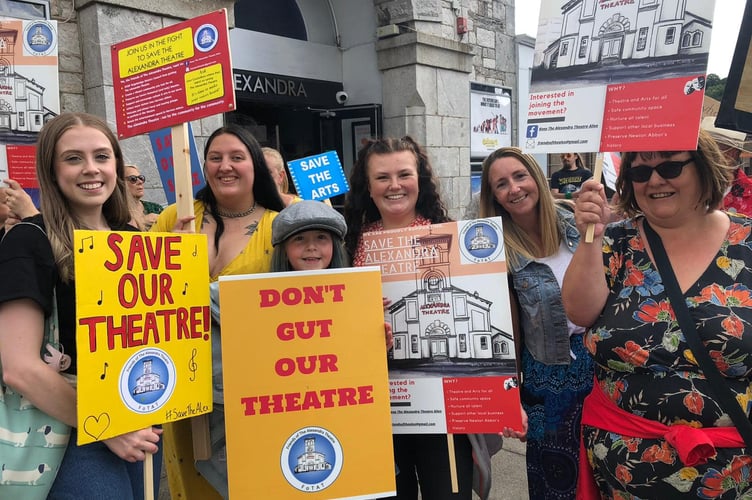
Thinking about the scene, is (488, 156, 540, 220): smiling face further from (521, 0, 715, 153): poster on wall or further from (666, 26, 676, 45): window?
(666, 26, 676, 45): window

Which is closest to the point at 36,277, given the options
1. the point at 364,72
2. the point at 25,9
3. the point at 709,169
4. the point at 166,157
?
the point at 709,169

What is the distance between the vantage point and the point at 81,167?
184 centimetres

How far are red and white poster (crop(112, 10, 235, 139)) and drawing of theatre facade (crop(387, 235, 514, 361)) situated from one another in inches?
40.4

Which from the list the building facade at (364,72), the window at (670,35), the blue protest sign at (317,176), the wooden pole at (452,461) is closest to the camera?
the window at (670,35)

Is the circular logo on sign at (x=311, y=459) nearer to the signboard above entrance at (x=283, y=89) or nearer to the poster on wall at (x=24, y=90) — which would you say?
the poster on wall at (x=24, y=90)

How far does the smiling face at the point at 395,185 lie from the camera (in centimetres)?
237

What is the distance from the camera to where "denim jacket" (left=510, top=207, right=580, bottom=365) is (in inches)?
89.4

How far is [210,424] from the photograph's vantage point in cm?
217

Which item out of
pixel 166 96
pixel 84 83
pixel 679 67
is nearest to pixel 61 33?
pixel 84 83

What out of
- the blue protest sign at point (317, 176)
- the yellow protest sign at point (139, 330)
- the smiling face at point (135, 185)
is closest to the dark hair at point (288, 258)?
the yellow protest sign at point (139, 330)

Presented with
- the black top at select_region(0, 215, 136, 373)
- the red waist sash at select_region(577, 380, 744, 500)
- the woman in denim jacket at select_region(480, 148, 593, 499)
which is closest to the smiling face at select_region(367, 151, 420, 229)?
the woman in denim jacket at select_region(480, 148, 593, 499)

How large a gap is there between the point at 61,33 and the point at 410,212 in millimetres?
3760

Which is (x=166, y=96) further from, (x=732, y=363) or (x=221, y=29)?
(x=732, y=363)

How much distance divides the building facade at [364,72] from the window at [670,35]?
5607mm
